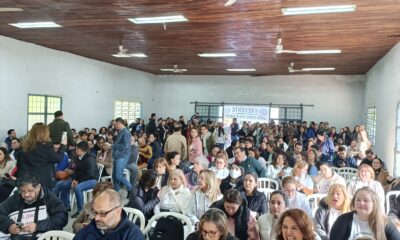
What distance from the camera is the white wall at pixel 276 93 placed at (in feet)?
45.5

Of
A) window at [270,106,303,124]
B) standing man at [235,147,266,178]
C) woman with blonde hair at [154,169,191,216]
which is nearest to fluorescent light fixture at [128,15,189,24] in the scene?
standing man at [235,147,266,178]

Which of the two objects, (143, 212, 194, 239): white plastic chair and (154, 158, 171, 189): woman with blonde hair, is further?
(154, 158, 171, 189): woman with blonde hair

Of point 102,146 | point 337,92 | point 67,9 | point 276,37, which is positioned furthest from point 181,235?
point 337,92

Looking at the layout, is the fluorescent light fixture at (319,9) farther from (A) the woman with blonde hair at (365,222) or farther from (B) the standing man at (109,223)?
(B) the standing man at (109,223)

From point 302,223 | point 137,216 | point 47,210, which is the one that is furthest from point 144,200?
point 302,223

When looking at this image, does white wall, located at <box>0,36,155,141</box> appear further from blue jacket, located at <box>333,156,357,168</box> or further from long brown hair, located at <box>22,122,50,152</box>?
blue jacket, located at <box>333,156,357,168</box>

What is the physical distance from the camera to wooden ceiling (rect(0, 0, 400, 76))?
16.5 ft

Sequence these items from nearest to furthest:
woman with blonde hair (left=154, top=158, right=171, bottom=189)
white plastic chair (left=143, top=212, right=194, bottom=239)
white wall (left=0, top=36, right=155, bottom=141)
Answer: white plastic chair (left=143, top=212, right=194, bottom=239)
woman with blonde hair (left=154, top=158, right=171, bottom=189)
white wall (left=0, top=36, right=155, bottom=141)

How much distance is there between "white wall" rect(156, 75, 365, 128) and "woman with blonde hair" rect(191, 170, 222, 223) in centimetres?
1123

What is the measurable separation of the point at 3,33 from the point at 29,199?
5.75 metres

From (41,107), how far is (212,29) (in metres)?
5.22

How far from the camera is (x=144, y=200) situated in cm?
403

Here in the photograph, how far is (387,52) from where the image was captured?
8.45 metres

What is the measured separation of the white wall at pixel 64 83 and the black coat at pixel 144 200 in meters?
5.23
